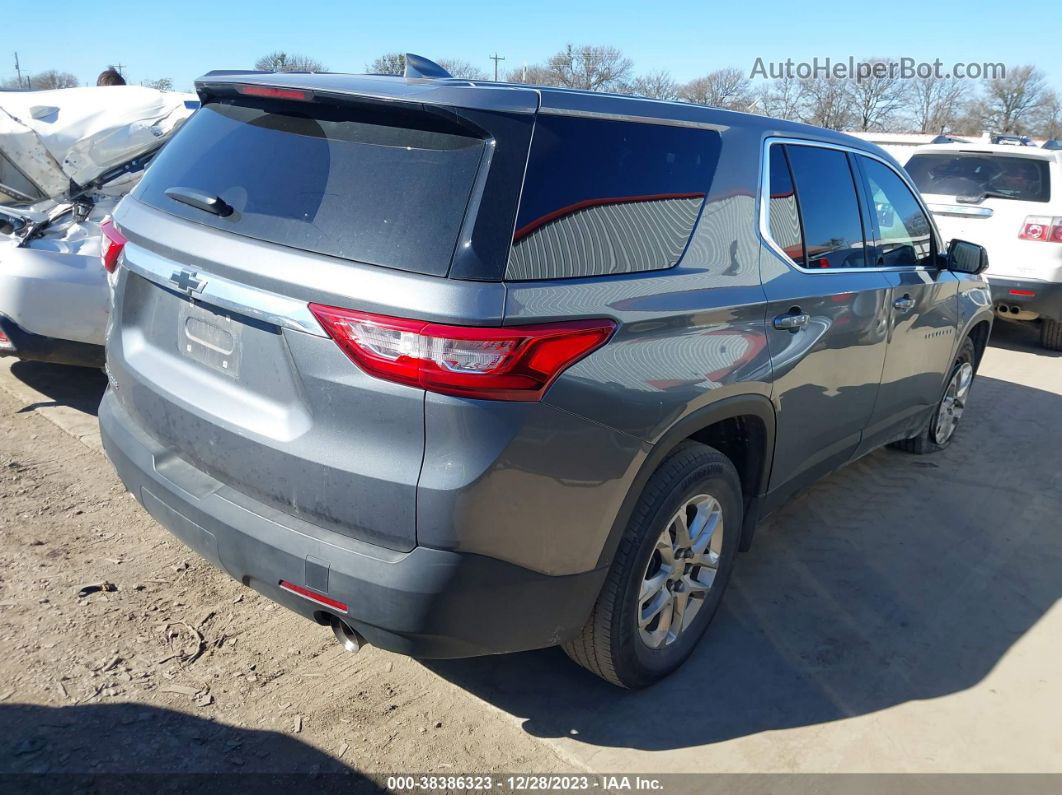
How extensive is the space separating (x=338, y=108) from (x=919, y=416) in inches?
149

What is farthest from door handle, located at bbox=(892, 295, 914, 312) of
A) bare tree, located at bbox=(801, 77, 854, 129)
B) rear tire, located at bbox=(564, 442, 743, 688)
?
bare tree, located at bbox=(801, 77, 854, 129)

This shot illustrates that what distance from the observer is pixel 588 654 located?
271cm

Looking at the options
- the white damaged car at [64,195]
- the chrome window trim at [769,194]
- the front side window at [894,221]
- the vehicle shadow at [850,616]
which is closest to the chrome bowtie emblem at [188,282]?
the vehicle shadow at [850,616]

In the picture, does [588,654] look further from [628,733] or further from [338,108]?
[338,108]

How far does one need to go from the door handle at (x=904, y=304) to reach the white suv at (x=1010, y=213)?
4.71 meters

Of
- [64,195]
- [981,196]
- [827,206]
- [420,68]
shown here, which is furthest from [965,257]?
[64,195]

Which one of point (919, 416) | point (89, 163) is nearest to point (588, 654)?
point (919, 416)

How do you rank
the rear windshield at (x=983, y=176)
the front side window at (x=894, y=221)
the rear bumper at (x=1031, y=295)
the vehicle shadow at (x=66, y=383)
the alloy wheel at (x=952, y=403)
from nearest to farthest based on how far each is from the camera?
1. the front side window at (x=894, y=221)
2. the vehicle shadow at (x=66, y=383)
3. the alloy wheel at (x=952, y=403)
4. the rear bumper at (x=1031, y=295)
5. the rear windshield at (x=983, y=176)

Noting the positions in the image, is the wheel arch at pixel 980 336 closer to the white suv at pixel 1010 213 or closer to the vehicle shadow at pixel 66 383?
the white suv at pixel 1010 213

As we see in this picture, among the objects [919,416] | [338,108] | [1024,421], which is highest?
[338,108]

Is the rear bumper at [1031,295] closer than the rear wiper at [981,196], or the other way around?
the rear bumper at [1031,295]

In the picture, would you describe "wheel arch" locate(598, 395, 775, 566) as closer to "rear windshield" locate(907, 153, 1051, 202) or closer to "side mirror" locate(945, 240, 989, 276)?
"side mirror" locate(945, 240, 989, 276)

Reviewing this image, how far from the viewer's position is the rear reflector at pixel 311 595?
224cm

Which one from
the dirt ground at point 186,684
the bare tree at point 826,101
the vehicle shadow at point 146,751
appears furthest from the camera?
the bare tree at point 826,101
